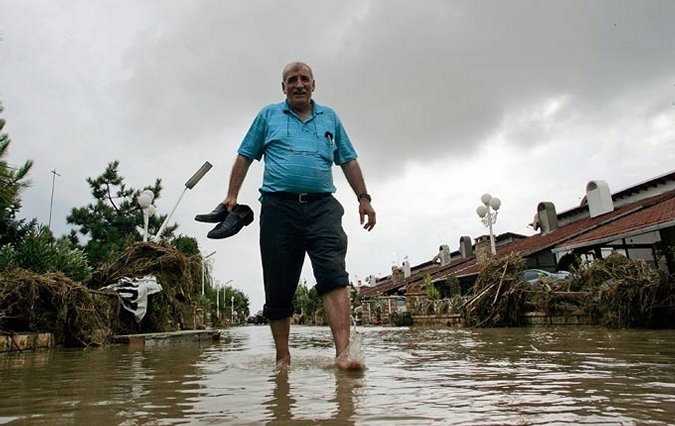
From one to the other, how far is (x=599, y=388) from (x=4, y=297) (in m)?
7.04

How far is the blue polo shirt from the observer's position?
9.41ft

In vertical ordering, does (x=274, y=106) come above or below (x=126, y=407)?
above

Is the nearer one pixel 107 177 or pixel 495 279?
pixel 495 279

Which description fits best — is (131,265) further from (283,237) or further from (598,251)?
(598,251)

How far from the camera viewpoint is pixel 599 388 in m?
1.55

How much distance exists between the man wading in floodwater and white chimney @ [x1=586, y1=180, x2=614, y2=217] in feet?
54.2

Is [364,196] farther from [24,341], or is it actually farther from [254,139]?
[24,341]

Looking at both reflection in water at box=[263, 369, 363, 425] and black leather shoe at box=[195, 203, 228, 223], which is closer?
reflection in water at box=[263, 369, 363, 425]

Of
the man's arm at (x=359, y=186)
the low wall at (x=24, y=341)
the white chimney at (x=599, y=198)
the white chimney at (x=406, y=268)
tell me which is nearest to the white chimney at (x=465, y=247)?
the white chimney at (x=406, y=268)

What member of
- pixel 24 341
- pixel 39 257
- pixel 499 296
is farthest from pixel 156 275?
pixel 499 296

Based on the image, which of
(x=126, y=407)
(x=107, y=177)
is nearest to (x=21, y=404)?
(x=126, y=407)

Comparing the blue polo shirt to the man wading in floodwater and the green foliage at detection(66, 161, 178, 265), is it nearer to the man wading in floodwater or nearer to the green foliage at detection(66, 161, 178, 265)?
the man wading in floodwater

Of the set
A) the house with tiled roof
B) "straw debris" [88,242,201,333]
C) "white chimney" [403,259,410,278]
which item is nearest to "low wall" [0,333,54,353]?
"straw debris" [88,242,201,333]

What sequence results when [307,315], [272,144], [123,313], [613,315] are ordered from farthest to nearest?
[307,315], [123,313], [613,315], [272,144]
